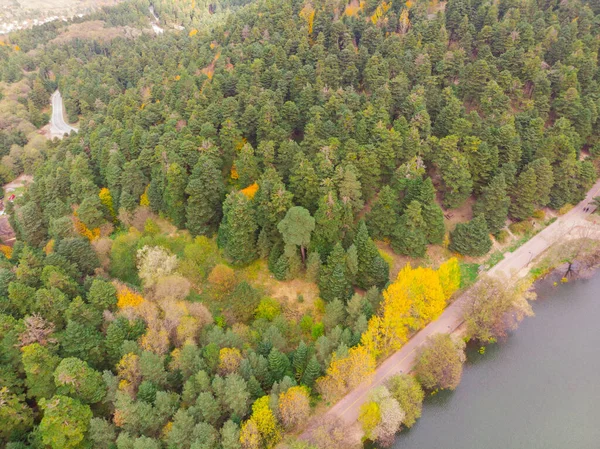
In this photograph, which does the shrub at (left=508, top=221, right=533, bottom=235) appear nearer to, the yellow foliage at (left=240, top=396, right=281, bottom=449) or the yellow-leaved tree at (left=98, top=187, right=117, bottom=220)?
the yellow foliage at (left=240, top=396, right=281, bottom=449)

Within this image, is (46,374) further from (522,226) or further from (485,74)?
(485,74)

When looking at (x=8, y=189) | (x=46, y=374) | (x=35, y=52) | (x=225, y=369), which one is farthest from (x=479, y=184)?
(x=35, y=52)

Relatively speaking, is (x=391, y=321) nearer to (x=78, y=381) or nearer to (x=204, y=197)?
(x=204, y=197)

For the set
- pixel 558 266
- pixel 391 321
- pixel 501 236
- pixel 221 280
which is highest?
pixel 221 280

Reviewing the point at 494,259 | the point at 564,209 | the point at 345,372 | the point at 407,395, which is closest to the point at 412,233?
the point at 494,259

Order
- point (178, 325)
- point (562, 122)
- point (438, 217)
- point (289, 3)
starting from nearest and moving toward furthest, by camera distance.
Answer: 1. point (178, 325)
2. point (438, 217)
3. point (562, 122)
4. point (289, 3)

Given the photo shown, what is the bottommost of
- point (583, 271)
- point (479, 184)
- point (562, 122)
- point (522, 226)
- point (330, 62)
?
point (583, 271)

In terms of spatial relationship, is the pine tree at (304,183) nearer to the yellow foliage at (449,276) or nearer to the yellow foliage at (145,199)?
the yellow foliage at (449,276)
